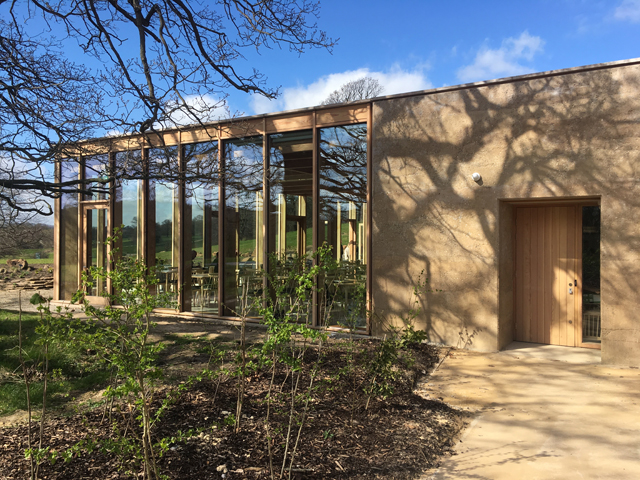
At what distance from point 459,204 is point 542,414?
3.36m

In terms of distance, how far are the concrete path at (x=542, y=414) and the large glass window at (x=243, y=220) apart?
417 cm

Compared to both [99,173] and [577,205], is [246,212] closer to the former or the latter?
[99,173]

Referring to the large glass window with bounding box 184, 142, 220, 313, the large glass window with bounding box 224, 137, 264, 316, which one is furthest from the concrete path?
the large glass window with bounding box 184, 142, 220, 313

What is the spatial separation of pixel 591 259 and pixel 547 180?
149cm

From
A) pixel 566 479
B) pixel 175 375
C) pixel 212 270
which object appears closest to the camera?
pixel 566 479

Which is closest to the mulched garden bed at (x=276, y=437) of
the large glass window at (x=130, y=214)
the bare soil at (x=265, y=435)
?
the bare soil at (x=265, y=435)

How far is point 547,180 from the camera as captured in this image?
6234 mm

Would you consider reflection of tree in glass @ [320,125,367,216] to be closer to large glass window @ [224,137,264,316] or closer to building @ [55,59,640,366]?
building @ [55,59,640,366]

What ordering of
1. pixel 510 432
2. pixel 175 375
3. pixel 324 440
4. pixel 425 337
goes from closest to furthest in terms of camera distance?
pixel 324 440 → pixel 510 432 → pixel 175 375 → pixel 425 337

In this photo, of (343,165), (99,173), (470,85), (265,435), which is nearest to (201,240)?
(99,173)

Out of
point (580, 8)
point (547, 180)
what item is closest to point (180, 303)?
point (547, 180)

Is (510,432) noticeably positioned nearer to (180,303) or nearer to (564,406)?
(564,406)

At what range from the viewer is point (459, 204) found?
6.84 m

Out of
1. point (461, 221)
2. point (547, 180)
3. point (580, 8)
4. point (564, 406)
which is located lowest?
point (564, 406)
